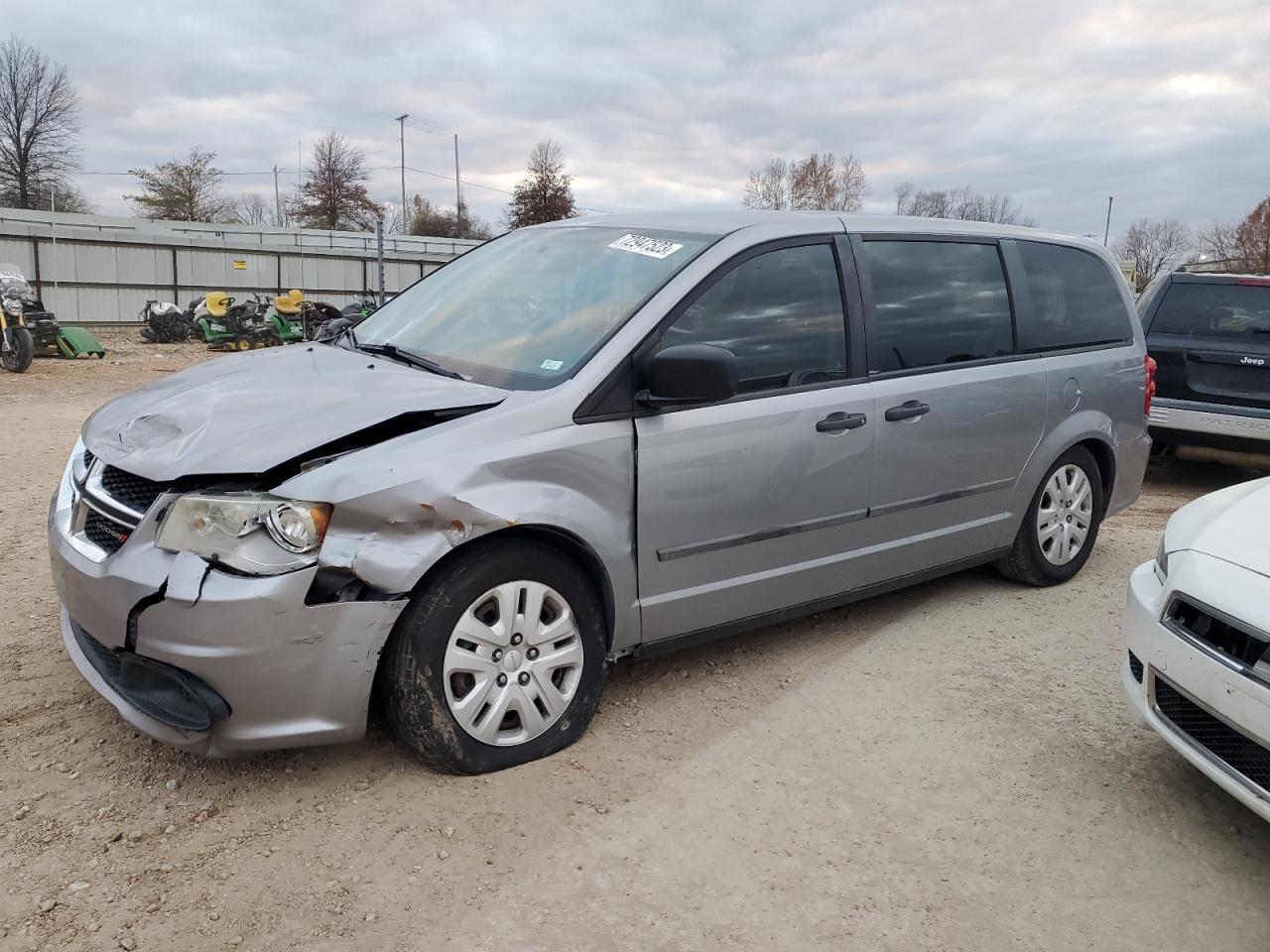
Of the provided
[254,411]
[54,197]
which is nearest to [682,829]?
[254,411]

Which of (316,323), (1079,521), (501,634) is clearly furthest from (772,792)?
(316,323)

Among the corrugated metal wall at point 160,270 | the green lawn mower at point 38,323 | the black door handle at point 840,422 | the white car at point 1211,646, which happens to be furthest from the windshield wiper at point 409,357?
the corrugated metal wall at point 160,270

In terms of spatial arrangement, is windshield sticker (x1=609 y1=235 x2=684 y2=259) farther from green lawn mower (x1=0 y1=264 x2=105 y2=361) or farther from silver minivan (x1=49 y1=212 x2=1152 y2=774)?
green lawn mower (x1=0 y1=264 x2=105 y2=361)

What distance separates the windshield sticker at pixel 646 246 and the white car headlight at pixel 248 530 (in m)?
1.57

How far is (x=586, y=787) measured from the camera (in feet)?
9.63

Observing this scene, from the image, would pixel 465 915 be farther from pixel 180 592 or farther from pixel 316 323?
pixel 316 323

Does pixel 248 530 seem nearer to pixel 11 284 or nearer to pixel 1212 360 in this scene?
pixel 1212 360

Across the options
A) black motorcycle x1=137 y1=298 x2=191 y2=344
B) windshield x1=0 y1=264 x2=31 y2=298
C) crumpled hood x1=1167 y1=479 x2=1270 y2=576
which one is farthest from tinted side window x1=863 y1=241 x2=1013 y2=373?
black motorcycle x1=137 y1=298 x2=191 y2=344

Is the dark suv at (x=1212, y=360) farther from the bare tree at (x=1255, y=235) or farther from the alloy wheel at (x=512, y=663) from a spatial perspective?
the bare tree at (x=1255, y=235)

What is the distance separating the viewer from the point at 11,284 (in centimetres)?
Result: 1509

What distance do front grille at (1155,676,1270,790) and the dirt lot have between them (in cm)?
33

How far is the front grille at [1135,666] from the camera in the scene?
303 centimetres

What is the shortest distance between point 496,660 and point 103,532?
1214mm

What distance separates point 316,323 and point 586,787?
62.7ft
